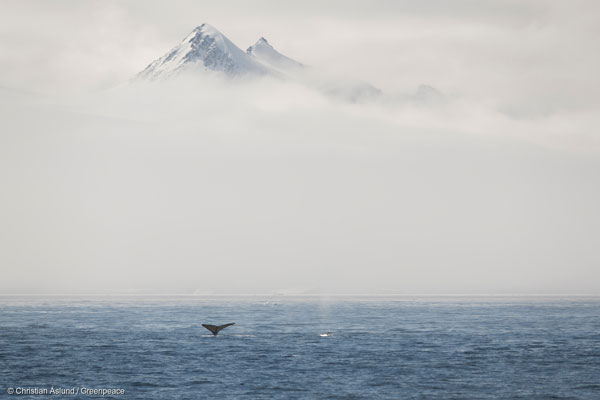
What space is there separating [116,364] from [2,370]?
10.5 metres

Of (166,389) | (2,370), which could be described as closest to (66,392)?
(166,389)

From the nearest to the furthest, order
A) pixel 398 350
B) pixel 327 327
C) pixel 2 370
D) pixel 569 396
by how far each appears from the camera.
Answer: pixel 569 396, pixel 2 370, pixel 398 350, pixel 327 327

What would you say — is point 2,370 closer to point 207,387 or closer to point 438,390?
point 207,387

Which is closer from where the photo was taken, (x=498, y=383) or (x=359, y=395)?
(x=359, y=395)

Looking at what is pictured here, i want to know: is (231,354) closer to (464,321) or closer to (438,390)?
(438,390)

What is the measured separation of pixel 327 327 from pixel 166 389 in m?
65.2

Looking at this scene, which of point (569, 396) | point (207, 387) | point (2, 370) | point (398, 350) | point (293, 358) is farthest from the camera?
point (398, 350)

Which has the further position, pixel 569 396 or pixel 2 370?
pixel 2 370

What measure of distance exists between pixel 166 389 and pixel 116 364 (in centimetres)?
1485

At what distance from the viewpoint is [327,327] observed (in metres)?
124

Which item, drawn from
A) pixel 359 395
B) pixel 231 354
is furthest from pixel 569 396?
pixel 231 354

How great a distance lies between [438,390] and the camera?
6031 centimetres

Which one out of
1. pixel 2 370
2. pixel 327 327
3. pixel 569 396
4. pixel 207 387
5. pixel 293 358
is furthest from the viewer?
pixel 327 327

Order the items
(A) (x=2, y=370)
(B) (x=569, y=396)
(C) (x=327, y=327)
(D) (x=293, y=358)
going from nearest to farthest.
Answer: (B) (x=569, y=396), (A) (x=2, y=370), (D) (x=293, y=358), (C) (x=327, y=327)
